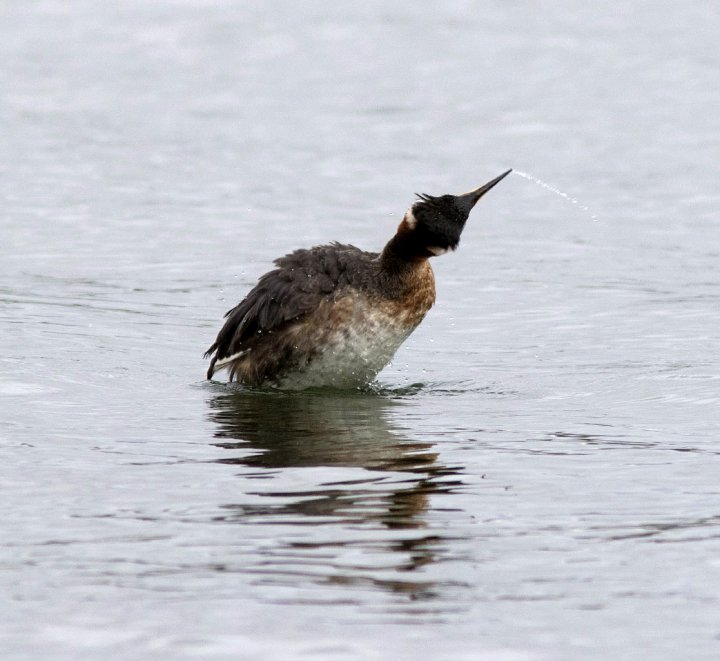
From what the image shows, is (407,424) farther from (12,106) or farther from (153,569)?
(12,106)

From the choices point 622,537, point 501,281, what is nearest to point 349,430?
point 622,537

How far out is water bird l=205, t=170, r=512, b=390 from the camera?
1134 cm

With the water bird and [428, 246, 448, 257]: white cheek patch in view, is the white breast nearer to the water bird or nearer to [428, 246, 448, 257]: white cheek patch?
the water bird

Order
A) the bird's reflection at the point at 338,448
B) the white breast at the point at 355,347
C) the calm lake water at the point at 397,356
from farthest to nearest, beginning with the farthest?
the white breast at the point at 355,347 → the bird's reflection at the point at 338,448 → the calm lake water at the point at 397,356

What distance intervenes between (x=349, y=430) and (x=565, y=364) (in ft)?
8.79

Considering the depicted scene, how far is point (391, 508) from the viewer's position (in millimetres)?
7762

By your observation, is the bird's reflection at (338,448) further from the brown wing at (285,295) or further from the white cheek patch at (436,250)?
the white cheek patch at (436,250)

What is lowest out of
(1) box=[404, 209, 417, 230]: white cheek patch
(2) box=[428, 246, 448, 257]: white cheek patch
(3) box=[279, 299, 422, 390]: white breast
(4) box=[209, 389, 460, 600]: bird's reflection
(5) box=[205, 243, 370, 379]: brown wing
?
(4) box=[209, 389, 460, 600]: bird's reflection

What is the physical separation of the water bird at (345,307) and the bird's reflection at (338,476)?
236 millimetres

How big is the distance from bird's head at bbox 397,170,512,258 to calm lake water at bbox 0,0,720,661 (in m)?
1.01

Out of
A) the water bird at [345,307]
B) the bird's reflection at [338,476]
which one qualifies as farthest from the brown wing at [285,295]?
the bird's reflection at [338,476]

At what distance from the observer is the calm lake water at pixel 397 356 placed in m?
6.44

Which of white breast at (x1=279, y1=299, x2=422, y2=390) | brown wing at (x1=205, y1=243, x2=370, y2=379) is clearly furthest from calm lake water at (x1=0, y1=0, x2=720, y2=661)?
brown wing at (x1=205, y1=243, x2=370, y2=379)

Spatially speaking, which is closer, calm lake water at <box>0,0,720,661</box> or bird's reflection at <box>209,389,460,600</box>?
calm lake water at <box>0,0,720,661</box>
